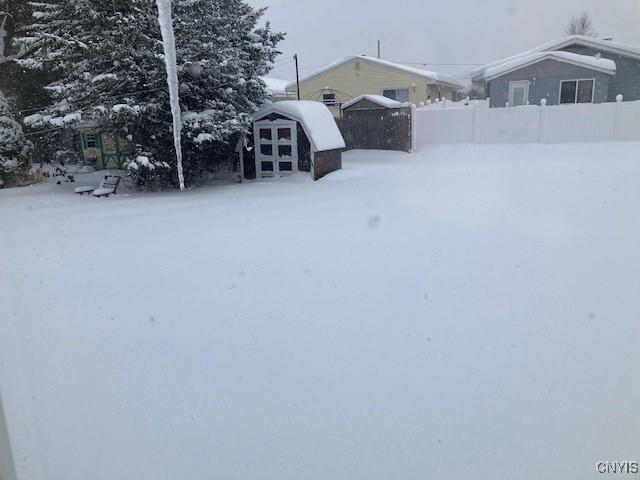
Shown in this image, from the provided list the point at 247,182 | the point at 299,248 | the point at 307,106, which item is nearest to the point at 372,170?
the point at 307,106

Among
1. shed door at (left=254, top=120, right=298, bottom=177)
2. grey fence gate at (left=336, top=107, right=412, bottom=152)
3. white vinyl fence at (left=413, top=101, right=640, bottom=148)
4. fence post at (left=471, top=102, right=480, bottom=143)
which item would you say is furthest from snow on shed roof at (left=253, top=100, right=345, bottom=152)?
fence post at (left=471, top=102, right=480, bottom=143)

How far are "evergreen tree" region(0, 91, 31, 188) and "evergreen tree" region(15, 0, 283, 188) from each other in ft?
5.05

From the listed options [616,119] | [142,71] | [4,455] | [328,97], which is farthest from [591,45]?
[4,455]

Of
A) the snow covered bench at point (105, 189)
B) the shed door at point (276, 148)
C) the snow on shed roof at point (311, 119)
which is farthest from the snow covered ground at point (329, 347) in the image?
the shed door at point (276, 148)

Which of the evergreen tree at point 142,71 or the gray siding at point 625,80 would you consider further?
the gray siding at point 625,80

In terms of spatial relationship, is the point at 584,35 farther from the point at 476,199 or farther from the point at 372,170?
the point at 476,199

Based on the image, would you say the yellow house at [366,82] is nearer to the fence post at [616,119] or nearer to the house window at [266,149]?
the fence post at [616,119]

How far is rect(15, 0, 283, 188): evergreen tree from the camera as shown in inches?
418

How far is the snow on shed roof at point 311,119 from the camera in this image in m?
12.2

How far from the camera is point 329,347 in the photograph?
143 inches

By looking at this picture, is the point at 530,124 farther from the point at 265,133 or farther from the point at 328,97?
the point at 328,97

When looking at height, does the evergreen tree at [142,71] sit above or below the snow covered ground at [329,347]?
above

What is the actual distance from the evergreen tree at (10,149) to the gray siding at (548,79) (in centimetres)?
1550

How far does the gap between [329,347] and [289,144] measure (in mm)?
9506
